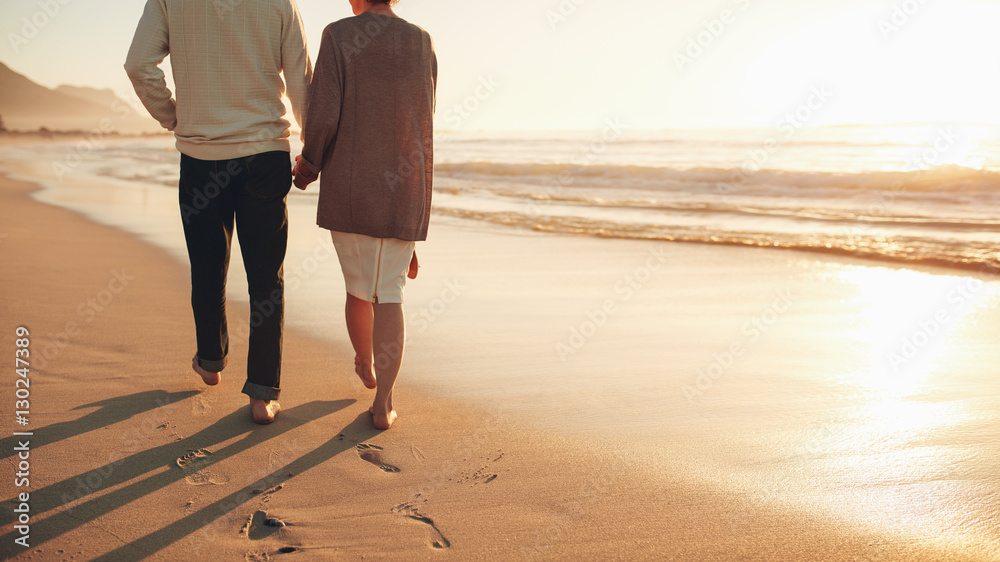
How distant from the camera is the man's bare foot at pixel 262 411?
2.60 meters

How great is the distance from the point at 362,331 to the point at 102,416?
39.2 inches

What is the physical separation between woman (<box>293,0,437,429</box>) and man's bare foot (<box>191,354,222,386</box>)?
0.78 metres

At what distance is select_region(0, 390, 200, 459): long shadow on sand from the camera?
234 centimetres

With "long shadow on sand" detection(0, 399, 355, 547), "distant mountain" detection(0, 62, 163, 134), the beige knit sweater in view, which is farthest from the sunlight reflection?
"distant mountain" detection(0, 62, 163, 134)

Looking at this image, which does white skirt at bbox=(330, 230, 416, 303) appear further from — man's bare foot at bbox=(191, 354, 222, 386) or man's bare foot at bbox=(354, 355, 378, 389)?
man's bare foot at bbox=(191, 354, 222, 386)

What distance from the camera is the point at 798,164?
1847 cm

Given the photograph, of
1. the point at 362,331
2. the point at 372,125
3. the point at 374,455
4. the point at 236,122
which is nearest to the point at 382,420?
the point at 374,455

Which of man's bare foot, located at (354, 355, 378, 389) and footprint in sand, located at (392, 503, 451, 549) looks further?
man's bare foot, located at (354, 355, 378, 389)

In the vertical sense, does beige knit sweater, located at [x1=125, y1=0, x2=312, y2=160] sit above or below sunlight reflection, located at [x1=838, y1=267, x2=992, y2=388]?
above

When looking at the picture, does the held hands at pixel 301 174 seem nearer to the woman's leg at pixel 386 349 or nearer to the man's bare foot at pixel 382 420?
the woman's leg at pixel 386 349

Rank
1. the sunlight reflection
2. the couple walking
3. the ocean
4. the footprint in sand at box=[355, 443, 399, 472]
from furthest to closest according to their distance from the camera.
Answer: the ocean
the sunlight reflection
the couple walking
the footprint in sand at box=[355, 443, 399, 472]

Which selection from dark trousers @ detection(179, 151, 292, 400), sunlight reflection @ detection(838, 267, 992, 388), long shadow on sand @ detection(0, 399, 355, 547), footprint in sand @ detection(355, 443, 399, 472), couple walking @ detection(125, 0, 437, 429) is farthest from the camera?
sunlight reflection @ detection(838, 267, 992, 388)

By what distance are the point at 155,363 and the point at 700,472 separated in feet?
7.99

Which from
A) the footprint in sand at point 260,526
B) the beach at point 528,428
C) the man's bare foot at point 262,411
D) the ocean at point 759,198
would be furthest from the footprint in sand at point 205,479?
the ocean at point 759,198
